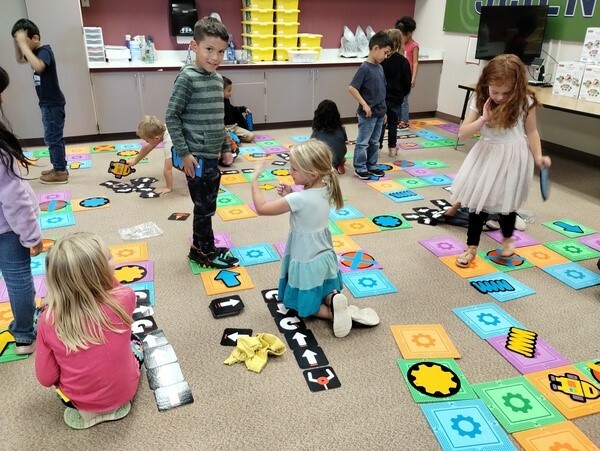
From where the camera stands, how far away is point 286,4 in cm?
573

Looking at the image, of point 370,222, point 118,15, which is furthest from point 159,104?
point 370,222

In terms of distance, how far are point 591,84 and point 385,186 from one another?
2.14 metres

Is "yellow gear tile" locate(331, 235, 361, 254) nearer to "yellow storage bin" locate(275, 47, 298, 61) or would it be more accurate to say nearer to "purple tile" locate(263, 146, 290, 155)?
"purple tile" locate(263, 146, 290, 155)

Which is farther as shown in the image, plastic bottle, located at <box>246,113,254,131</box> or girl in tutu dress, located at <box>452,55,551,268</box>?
plastic bottle, located at <box>246,113,254,131</box>

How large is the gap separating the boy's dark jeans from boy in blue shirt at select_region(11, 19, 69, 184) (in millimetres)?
1986

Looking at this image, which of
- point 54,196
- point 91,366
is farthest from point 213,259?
point 54,196

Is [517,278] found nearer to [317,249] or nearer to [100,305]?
[317,249]

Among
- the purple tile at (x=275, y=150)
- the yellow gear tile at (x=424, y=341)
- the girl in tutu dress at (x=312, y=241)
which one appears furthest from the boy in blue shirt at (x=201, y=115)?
the purple tile at (x=275, y=150)

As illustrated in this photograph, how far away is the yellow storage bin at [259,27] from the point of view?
223 inches

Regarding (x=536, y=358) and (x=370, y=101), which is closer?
(x=536, y=358)

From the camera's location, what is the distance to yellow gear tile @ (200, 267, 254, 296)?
250 centimetres

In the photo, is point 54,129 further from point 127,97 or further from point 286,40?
point 286,40

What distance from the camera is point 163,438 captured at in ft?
5.35

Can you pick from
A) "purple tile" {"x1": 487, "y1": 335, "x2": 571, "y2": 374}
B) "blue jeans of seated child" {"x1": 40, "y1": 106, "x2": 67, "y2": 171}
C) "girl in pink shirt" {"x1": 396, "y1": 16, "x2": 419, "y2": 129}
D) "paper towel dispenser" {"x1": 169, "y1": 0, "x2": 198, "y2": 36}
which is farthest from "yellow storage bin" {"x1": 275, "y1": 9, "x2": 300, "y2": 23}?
"purple tile" {"x1": 487, "y1": 335, "x2": 571, "y2": 374}
